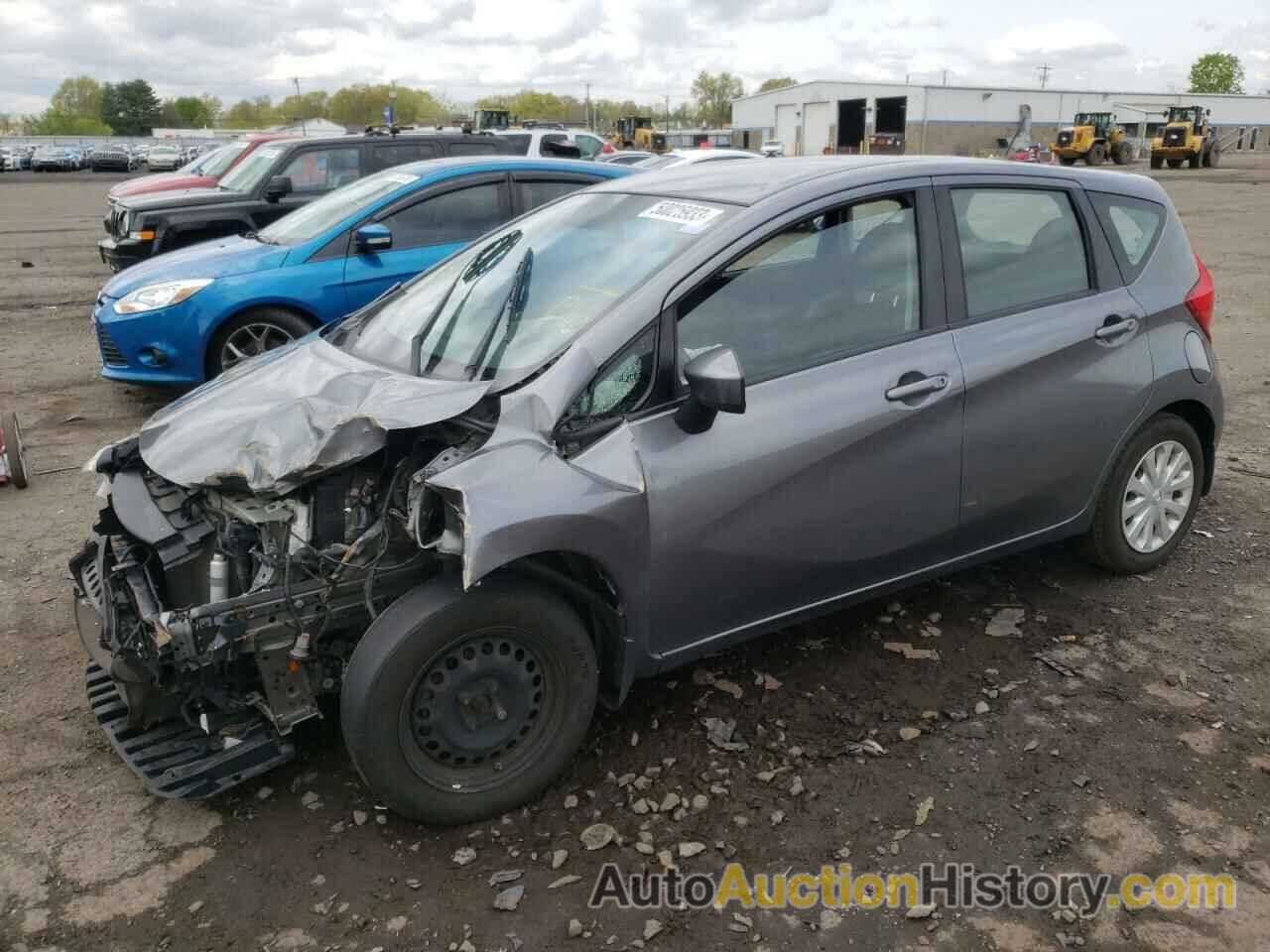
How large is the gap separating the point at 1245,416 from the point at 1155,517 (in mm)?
A: 3051

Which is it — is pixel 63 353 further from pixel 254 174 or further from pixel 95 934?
pixel 95 934

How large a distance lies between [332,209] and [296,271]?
81 centimetres

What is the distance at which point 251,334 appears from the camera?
6859 millimetres

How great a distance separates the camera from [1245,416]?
6.68 m

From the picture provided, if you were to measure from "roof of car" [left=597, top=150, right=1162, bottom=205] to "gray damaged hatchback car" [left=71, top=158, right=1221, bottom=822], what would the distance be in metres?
0.02

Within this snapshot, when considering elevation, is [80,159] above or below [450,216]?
above

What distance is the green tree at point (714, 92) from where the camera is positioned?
137125mm

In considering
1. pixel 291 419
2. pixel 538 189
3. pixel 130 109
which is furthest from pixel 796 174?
pixel 130 109

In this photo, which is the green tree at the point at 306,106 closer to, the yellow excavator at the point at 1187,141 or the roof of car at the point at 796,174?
the yellow excavator at the point at 1187,141

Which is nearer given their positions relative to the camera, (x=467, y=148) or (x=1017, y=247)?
(x=1017, y=247)

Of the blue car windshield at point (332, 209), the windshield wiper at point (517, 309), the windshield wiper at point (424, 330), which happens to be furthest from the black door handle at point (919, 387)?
the blue car windshield at point (332, 209)

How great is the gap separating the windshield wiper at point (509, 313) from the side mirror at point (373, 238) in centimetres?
313

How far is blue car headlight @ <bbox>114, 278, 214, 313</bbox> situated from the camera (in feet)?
21.9

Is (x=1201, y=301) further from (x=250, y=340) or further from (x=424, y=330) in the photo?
(x=250, y=340)
